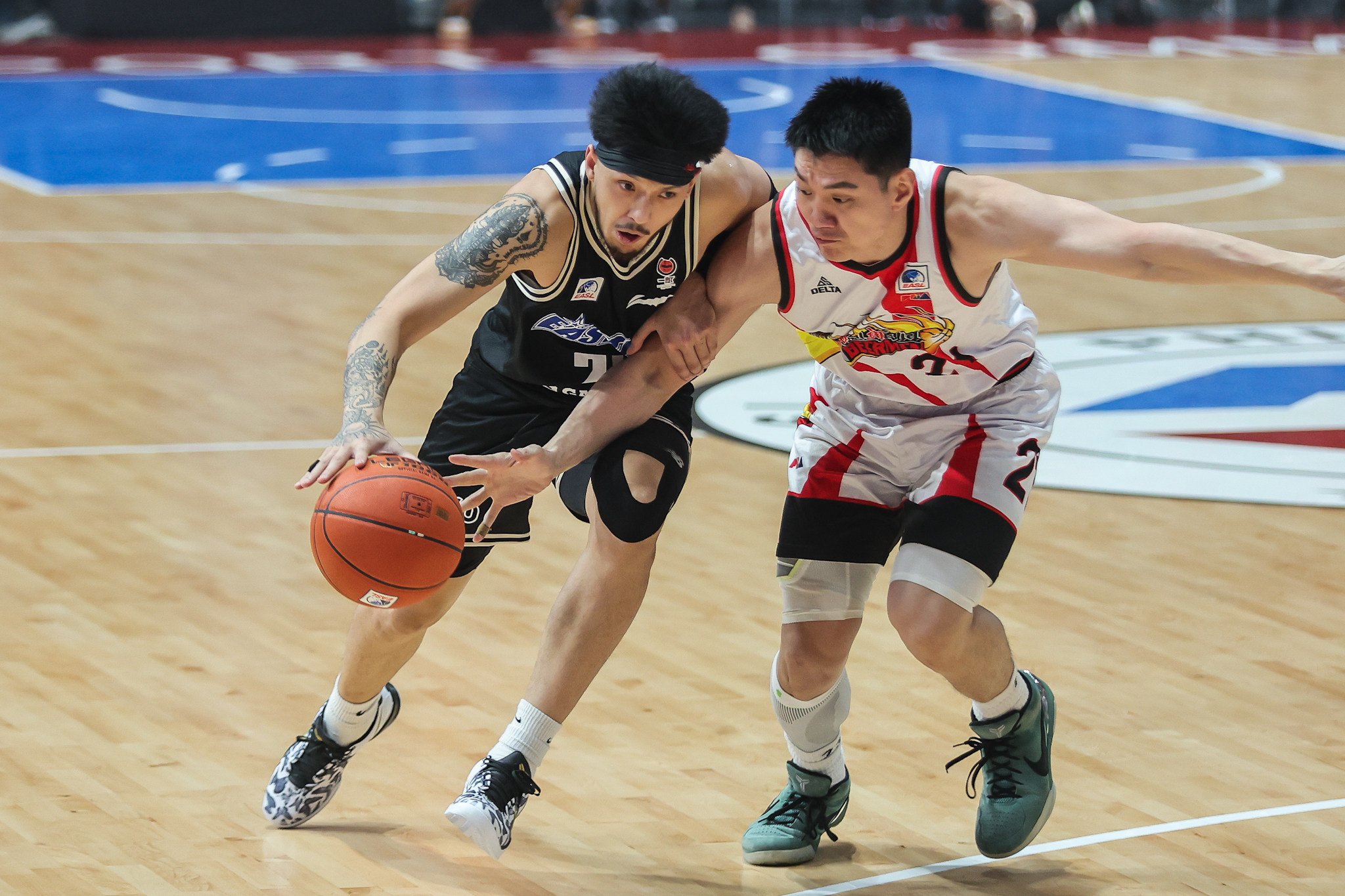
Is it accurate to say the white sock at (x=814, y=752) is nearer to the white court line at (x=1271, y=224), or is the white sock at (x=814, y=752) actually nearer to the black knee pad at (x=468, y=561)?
the black knee pad at (x=468, y=561)

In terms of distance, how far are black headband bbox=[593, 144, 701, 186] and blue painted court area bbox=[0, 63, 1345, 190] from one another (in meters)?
10.1

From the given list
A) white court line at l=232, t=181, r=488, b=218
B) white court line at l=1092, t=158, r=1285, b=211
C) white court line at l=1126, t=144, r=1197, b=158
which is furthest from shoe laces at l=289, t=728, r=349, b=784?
white court line at l=1126, t=144, r=1197, b=158

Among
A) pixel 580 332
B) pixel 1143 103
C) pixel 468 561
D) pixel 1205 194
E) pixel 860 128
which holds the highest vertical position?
pixel 860 128

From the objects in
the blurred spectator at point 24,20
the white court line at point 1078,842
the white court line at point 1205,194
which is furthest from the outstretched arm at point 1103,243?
the blurred spectator at point 24,20

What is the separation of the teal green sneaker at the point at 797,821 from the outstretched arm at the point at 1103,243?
1236 mm

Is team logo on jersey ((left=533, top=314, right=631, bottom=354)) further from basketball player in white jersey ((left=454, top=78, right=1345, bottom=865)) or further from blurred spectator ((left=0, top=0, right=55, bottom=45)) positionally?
blurred spectator ((left=0, top=0, right=55, bottom=45))

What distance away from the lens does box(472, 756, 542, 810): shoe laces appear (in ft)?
13.1

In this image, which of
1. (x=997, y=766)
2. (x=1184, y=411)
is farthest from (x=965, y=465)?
(x=1184, y=411)

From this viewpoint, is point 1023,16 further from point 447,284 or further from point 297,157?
point 447,284

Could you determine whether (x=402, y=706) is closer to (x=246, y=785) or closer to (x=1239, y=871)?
(x=246, y=785)

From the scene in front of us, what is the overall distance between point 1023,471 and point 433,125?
13404 millimetres

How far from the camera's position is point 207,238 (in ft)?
38.1

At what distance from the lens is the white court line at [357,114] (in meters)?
17.0

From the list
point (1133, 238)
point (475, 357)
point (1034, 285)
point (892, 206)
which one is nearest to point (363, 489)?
point (475, 357)
